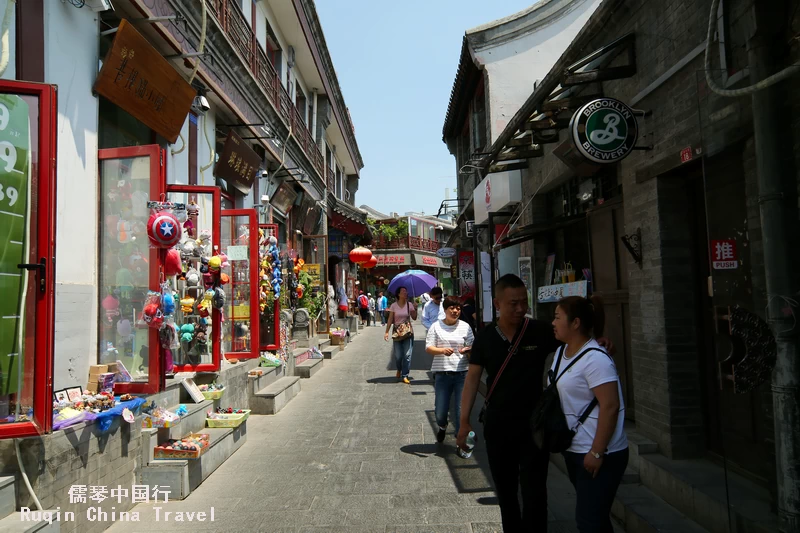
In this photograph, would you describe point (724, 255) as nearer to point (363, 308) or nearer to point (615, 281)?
point (615, 281)

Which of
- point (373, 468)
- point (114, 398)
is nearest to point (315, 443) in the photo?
point (373, 468)

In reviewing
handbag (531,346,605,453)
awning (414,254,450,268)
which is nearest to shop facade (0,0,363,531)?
handbag (531,346,605,453)

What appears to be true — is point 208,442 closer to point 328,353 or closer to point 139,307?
point 139,307

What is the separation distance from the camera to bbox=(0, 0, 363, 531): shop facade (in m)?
3.74

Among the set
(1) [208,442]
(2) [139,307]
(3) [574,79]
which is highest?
(3) [574,79]

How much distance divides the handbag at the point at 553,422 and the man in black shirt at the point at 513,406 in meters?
0.28

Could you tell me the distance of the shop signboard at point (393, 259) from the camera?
43500 millimetres

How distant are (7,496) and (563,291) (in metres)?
6.42

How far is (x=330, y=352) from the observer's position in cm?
1576

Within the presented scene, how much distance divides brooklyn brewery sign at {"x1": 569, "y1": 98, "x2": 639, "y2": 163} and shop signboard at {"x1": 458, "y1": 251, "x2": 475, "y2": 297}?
36.7 feet

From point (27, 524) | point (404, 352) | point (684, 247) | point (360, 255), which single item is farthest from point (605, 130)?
point (360, 255)

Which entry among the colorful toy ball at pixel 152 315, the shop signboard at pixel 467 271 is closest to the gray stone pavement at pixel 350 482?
the colorful toy ball at pixel 152 315

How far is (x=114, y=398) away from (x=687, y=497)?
4784 millimetres

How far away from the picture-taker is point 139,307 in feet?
18.7
